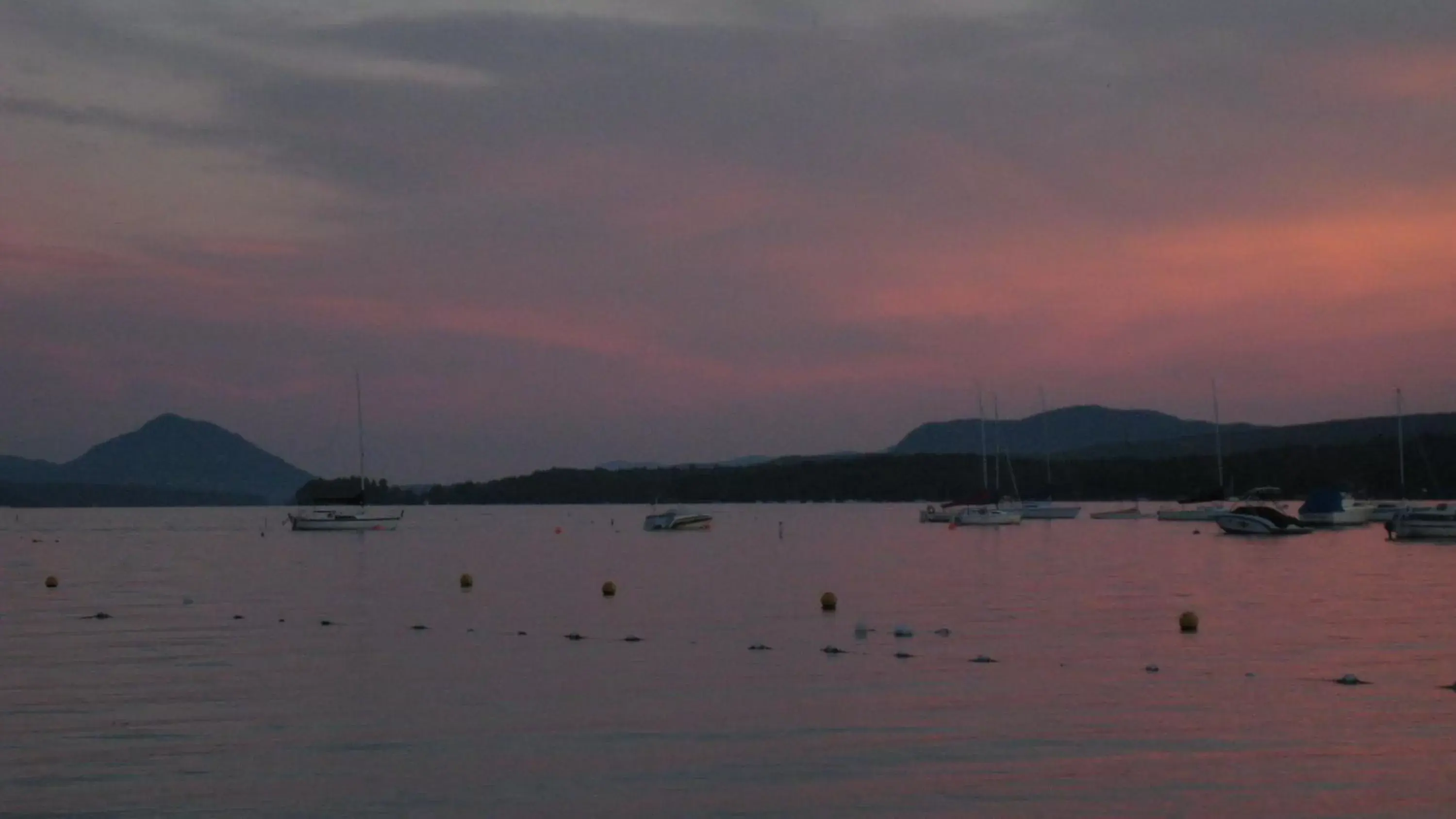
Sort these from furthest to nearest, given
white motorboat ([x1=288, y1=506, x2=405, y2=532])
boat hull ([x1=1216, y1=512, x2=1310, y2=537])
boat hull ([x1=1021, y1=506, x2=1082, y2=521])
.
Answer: boat hull ([x1=1021, y1=506, x2=1082, y2=521]), white motorboat ([x1=288, y1=506, x2=405, y2=532]), boat hull ([x1=1216, y1=512, x2=1310, y2=537])

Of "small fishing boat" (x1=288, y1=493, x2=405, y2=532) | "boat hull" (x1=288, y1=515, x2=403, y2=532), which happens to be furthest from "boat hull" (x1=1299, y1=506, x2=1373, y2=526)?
"small fishing boat" (x1=288, y1=493, x2=405, y2=532)

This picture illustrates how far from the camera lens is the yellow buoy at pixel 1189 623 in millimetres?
38969

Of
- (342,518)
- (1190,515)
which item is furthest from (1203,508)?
(342,518)

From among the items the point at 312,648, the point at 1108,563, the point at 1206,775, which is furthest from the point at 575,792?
the point at 1108,563

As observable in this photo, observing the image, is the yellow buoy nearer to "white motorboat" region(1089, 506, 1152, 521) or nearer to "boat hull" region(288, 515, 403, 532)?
"boat hull" region(288, 515, 403, 532)

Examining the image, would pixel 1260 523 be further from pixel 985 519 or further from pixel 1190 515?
pixel 1190 515

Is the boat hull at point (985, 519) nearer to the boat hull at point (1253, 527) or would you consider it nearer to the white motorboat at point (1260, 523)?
the white motorboat at point (1260, 523)

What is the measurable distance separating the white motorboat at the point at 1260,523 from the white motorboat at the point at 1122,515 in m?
54.0

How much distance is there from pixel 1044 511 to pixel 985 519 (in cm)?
2375

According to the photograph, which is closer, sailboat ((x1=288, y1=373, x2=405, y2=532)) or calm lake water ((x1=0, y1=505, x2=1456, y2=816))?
calm lake water ((x1=0, y1=505, x2=1456, y2=816))

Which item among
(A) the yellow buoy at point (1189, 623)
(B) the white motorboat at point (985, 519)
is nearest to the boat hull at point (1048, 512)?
(B) the white motorboat at point (985, 519)

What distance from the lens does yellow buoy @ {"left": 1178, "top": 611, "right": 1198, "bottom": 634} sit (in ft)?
128

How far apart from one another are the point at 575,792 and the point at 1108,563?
59382 mm

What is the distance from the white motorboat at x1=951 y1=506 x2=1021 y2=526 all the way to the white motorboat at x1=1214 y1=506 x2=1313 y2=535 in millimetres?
34775
